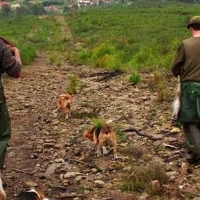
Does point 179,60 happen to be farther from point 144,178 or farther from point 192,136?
point 144,178

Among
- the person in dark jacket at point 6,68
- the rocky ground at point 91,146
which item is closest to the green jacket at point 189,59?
the rocky ground at point 91,146

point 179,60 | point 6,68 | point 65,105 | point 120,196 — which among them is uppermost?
point 6,68

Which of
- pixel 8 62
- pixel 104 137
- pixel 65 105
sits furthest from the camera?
pixel 65 105

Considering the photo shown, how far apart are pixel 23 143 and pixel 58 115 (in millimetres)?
1865

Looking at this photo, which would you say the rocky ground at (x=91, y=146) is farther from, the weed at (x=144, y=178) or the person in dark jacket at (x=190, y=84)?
the person in dark jacket at (x=190, y=84)

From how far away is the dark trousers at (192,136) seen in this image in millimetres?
6340

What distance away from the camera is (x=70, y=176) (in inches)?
243

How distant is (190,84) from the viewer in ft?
20.5

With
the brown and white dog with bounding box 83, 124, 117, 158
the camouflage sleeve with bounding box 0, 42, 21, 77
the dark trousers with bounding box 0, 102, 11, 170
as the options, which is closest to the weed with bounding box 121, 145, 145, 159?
the brown and white dog with bounding box 83, 124, 117, 158

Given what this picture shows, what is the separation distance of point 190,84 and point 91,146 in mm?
1879

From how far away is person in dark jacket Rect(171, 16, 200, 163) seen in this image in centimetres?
616

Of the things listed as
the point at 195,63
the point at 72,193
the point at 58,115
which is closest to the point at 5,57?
the point at 72,193

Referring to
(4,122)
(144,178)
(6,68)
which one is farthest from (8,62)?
(144,178)

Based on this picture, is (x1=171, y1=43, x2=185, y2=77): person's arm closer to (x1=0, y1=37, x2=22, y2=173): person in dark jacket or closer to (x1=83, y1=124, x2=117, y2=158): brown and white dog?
(x1=83, y1=124, x2=117, y2=158): brown and white dog
